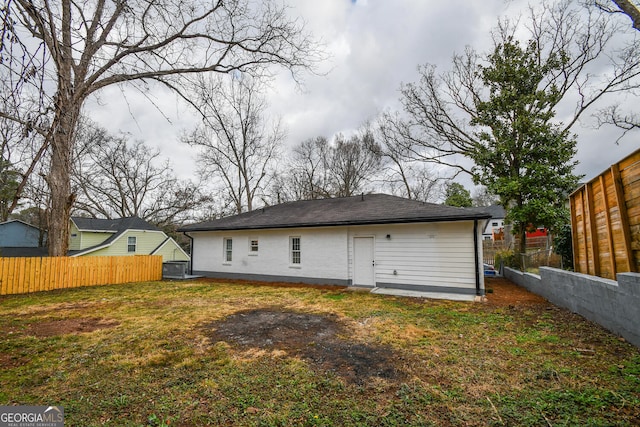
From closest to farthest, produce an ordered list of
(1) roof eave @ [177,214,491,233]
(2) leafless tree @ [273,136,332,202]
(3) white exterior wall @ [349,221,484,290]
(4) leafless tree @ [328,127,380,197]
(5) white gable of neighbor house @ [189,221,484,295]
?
(1) roof eave @ [177,214,491,233] < (3) white exterior wall @ [349,221,484,290] < (5) white gable of neighbor house @ [189,221,484,295] < (4) leafless tree @ [328,127,380,197] < (2) leafless tree @ [273,136,332,202]

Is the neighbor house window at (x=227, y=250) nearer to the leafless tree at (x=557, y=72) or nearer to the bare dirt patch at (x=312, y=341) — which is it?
the bare dirt patch at (x=312, y=341)

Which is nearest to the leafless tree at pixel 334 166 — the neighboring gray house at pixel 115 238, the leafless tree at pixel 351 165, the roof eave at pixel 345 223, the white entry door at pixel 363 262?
the leafless tree at pixel 351 165

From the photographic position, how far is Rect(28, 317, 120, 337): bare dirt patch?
526cm

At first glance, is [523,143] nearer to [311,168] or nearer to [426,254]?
[426,254]

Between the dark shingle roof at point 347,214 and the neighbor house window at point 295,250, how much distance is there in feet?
2.79

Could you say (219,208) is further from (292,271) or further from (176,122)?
(176,122)

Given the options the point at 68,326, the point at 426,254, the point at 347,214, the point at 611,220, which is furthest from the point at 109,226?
the point at 611,220

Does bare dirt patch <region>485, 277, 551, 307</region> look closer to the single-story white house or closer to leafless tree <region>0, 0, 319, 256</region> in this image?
the single-story white house

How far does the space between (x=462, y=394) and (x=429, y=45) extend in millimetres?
12968

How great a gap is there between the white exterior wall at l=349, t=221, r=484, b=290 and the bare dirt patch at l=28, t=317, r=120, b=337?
7.96 meters

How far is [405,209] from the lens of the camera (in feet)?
33.9

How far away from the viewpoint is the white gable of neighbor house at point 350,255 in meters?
8.98

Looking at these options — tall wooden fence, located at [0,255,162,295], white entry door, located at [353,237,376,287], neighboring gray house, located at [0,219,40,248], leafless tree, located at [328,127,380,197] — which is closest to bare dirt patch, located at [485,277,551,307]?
white entry door, located at [353,237,376,287]

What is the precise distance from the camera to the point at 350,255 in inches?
426
